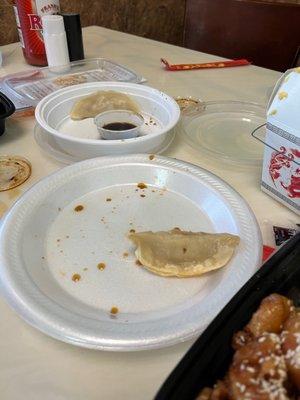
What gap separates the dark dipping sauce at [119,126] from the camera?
94 centimetres

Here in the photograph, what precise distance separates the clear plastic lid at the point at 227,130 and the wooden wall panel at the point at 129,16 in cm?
131

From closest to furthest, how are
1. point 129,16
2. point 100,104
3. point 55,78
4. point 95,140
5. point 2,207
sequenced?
1. point 2,207
2. point 95,140
3. point 100,104
4. point 55,78
5. point 129,16

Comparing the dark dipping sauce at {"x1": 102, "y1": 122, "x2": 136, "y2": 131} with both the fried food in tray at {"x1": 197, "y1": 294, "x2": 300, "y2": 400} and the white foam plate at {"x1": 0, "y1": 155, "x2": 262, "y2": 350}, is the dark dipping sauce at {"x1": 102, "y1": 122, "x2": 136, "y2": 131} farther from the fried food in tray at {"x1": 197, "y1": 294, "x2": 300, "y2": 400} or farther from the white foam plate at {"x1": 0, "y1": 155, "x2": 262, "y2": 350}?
the fried food in tray at {"x1": 197, "y1": 294, "x2": 300, "y2": 400}

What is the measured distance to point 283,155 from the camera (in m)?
0.68

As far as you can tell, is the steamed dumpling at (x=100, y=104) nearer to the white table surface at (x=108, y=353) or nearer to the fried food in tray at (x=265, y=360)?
the white table surface at (x=108, y=353)

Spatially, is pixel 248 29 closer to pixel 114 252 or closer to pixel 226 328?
pixel 114 252

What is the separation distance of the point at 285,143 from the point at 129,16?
2.03m

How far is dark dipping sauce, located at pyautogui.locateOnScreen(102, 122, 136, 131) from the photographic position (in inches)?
37.0

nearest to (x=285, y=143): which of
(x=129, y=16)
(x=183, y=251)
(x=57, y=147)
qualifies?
(x=183, y=251)

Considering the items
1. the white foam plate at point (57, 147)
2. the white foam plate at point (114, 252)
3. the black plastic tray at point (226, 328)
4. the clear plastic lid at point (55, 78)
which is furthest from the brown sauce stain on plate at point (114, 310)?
the clear plastic lid at point (55, 78)

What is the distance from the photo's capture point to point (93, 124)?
103cm

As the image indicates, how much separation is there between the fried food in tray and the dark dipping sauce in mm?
644

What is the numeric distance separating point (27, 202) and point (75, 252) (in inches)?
5.6

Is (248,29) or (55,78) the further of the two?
Answer: (248,29)
